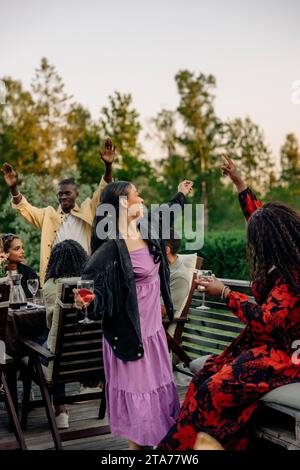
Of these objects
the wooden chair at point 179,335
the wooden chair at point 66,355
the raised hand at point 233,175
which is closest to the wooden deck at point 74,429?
the wooden chair at point 66,355

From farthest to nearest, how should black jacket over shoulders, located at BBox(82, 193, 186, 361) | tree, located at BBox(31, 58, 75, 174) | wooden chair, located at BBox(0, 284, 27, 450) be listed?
1. tree, located at BBox(31, 58, 75, 174)
2. wooden chair, located at BBox(0, 284, 27, 450)
3. black jacket over shoulders, located at BBox(82, 193, 186, 361)

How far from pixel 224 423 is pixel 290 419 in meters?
0.30

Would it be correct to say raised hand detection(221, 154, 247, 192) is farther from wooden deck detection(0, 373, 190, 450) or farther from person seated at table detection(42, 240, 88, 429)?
wooden deck detection(0, 373, 190, 450)

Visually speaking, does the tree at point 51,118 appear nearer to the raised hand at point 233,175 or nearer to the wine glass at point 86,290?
→ the raised hand at point 233,175

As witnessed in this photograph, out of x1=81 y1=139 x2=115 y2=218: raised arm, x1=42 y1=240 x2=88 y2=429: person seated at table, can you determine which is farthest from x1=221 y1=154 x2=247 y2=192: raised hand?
x1=81 y1=139 x2=115 y2=218: raised arm

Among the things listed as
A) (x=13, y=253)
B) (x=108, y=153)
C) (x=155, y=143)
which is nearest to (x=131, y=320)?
(x=13, y=253)

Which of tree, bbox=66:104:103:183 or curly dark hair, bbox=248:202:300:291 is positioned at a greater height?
tree, bbox=66:104:103:183

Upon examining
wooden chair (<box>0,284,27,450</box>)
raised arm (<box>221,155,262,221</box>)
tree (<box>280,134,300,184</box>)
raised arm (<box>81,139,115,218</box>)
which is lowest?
wooden chair (<box>0,284,27,450</box>)

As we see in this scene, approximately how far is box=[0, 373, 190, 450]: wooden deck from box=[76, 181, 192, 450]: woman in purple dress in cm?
66

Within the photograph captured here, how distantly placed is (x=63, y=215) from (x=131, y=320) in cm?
274

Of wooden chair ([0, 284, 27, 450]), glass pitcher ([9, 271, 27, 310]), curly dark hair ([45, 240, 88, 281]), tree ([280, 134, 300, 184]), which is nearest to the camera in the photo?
wooden chair ([0, 284, 27, 450])

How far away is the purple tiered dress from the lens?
9.98 ft

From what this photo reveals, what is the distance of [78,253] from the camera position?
4016mm

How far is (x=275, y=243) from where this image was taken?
2643 millimetres
